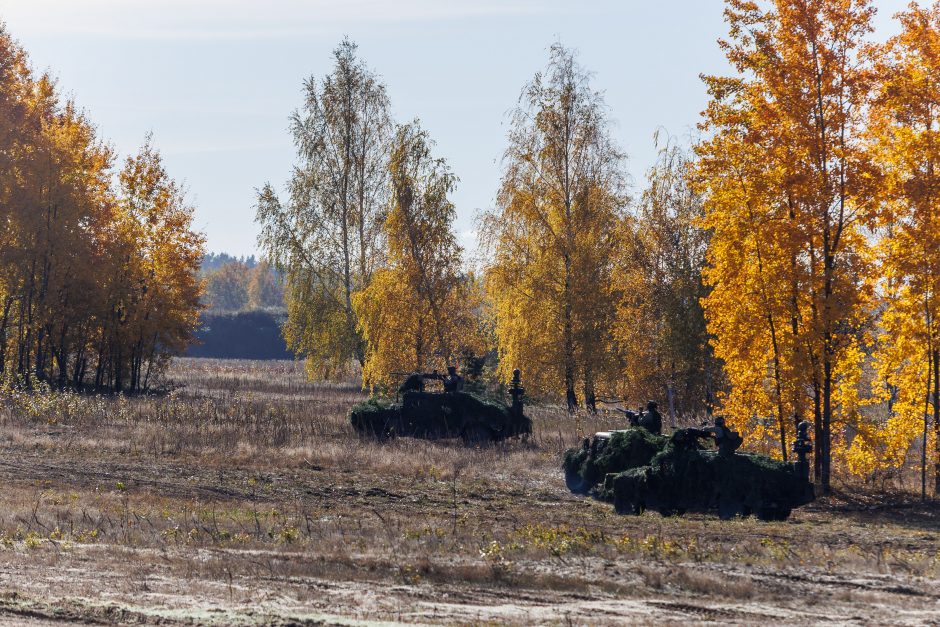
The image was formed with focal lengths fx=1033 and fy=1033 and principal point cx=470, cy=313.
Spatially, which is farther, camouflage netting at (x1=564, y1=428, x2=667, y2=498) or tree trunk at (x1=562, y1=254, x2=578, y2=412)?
tree trunk at (x1=562, y1=254, x2=578, y2=412)

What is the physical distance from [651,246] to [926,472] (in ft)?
47.5

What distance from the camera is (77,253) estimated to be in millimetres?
35562

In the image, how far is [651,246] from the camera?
3291cm

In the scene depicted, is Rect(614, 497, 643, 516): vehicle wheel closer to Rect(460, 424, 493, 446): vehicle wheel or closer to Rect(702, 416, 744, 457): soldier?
Rect(702, 416, 744, 457): soldier

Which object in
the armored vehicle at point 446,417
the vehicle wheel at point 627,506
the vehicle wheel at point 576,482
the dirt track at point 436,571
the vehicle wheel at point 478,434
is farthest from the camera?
the armored vehicle at point 446,417

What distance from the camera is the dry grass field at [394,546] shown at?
8.77 m

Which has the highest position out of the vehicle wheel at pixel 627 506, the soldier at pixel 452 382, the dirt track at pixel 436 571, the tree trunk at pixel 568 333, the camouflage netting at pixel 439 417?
→ the tree trunk at pixel 568 333

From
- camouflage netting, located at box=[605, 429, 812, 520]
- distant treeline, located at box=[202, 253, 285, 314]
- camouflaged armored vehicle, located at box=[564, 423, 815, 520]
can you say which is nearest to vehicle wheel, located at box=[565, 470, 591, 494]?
camouflaged armored vehicle, located at box=[564, 423, 815, 520]

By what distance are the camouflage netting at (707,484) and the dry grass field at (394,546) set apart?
0.30 meters

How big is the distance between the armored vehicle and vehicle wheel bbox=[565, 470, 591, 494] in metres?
6.27

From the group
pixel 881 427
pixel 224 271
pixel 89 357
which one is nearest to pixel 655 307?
pixel 881 427

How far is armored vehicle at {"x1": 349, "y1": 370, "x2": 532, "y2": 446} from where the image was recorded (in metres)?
24.8

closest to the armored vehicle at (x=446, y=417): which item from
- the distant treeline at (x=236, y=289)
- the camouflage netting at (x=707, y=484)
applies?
the camouflage netting at (x=707, y=484)

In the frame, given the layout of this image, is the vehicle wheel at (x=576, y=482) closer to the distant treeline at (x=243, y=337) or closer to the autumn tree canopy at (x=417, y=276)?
the autumn tree canopy at (x=417, y=276)
